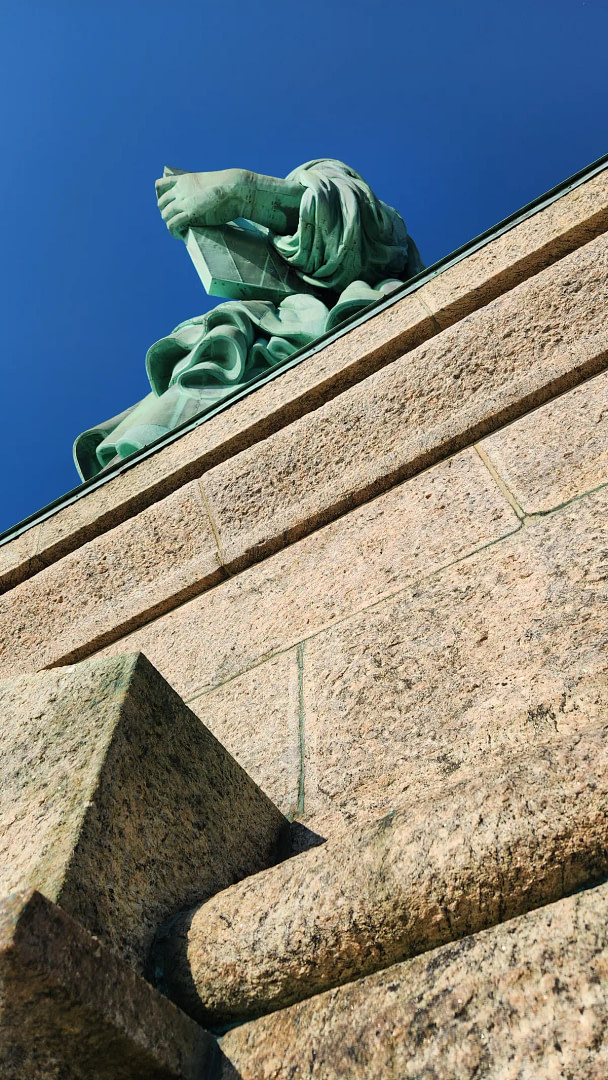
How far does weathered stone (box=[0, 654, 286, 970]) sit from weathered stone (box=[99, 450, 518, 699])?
0.46 metres

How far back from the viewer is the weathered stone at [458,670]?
4.92ft

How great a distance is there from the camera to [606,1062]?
2.51 ft

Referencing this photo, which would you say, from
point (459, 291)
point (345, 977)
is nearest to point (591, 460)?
point (459, 291)

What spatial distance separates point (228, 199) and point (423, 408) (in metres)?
3.94

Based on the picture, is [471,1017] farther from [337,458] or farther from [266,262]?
[266,262]

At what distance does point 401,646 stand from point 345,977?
887 mm

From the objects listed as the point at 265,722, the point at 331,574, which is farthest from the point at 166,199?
the point at 265,722

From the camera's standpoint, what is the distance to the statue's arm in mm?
5762

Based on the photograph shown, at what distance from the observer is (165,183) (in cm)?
604

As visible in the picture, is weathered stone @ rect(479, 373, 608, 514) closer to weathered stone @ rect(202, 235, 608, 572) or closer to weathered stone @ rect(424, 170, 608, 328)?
weathered stone @ rect(202, 235, 608, 572)

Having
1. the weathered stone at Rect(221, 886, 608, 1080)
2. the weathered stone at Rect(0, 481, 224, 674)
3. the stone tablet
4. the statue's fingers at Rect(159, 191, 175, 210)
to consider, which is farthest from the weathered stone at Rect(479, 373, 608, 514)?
the statue's fingers at Rect(159, 191, 175, 210)

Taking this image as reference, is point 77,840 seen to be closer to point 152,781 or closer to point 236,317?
point 152,781

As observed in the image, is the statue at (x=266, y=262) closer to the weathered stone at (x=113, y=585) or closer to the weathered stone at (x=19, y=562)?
the weathered stone at (x=19, y=562)

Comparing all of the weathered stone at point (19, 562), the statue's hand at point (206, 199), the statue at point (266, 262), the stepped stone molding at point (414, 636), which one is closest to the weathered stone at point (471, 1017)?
→ the stepped stone molding at point (414, 636)
